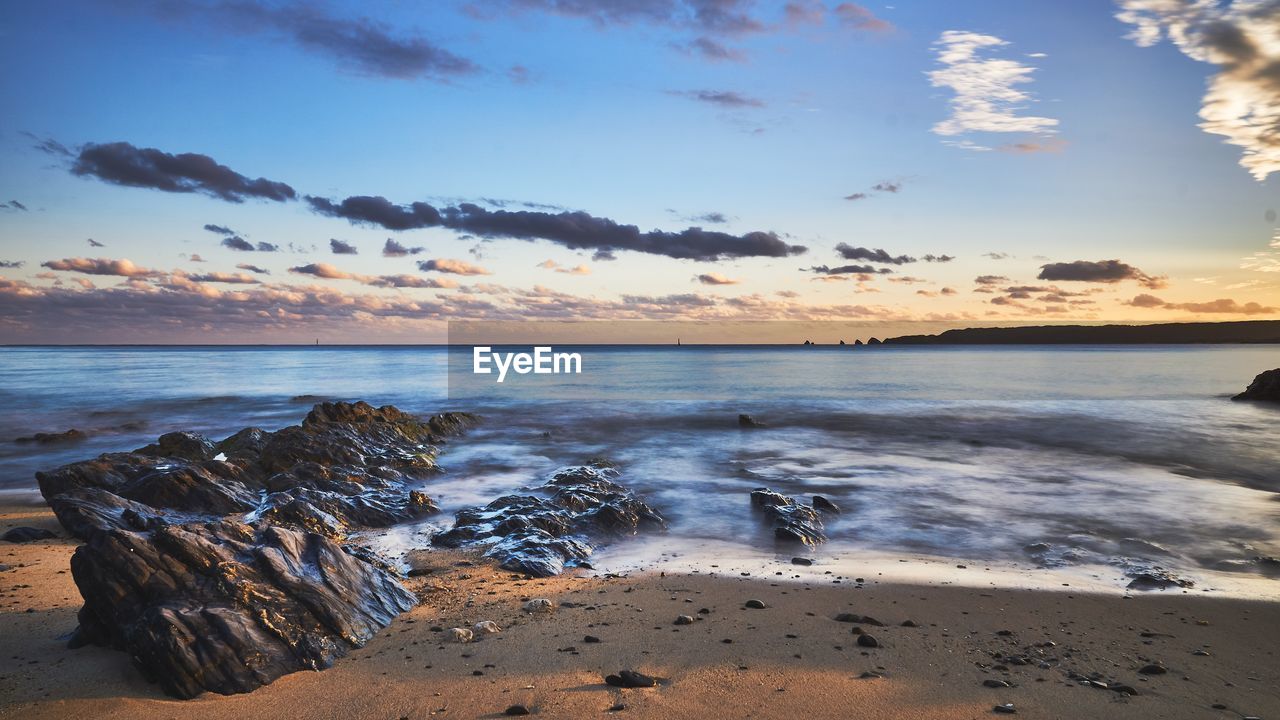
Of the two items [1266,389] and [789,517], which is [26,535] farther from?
[1266,389]

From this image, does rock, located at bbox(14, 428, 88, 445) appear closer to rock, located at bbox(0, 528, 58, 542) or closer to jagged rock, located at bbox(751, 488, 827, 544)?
rock, located at bbox(0, 528, 58, 542)

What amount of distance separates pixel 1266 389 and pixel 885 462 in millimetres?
33966

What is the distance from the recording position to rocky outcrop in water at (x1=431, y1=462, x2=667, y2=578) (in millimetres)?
9086

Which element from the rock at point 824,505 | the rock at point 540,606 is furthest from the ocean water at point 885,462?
the rock at point 540,606

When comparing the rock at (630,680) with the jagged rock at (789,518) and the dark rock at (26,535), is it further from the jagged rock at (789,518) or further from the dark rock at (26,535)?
the dark rock at (26,535)

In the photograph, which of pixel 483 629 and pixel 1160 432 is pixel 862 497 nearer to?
pixel 483 629

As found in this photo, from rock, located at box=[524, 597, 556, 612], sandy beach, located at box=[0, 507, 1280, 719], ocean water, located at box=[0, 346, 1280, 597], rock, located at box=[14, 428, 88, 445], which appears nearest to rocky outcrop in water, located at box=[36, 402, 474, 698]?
sandy beach, located at box=[0, 507, 1280, 719]

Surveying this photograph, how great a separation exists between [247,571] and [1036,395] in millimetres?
47695

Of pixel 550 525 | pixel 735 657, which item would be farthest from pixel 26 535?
pixel 735 657

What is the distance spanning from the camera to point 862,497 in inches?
544

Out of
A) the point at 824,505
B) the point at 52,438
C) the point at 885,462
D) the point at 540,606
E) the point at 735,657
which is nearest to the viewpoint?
the point at 735,657

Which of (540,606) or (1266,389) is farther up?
(1266,389)

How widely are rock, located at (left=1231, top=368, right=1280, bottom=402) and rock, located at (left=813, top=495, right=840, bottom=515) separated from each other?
1538 inches

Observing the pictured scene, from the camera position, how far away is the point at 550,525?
10.5 meters
